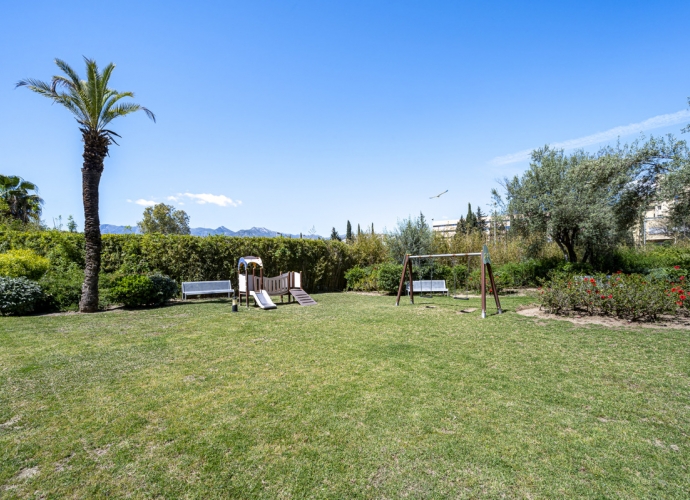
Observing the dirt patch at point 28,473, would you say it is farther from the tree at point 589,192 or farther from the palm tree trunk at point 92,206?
the tree at point 589,192

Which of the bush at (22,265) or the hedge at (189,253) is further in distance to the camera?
the hedge at (189,253)

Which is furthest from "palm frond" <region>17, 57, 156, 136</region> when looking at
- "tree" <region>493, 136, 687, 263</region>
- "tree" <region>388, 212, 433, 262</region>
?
"tree" <region>493, 136, 687, 263</region>

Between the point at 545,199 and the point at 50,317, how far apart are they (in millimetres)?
16253

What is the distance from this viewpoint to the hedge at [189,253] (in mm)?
11461

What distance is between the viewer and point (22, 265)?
966 cm

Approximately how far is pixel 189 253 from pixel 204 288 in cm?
181

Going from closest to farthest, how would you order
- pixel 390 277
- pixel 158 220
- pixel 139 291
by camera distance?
Result: pixel 139 291 → pixel 390 277 → pixel 158 220

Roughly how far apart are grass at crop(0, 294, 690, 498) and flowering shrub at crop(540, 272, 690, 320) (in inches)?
62.4

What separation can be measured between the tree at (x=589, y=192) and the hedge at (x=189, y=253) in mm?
9251

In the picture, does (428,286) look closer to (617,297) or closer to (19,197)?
(617,297)

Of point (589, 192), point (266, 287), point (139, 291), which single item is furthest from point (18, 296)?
point (589, 192)

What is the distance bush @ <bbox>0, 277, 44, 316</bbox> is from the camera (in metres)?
8.39

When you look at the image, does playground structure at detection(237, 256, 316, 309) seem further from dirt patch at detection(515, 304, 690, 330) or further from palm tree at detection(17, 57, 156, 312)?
dirt patch at detection(515, 304, 690, 330)

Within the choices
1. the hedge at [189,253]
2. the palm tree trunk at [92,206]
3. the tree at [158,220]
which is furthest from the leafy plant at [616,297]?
the tree at [158,220]
